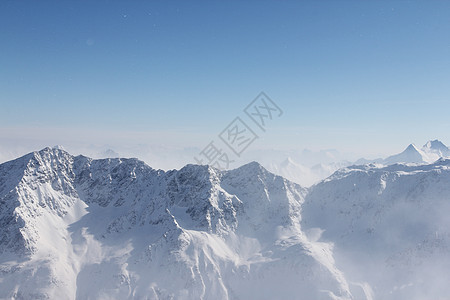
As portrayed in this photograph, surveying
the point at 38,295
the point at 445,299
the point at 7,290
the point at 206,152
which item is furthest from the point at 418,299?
the point at 7,290

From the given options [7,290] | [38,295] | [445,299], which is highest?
[7,290]

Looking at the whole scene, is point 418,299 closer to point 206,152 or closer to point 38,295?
point 206,152

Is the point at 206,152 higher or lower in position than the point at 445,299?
higher

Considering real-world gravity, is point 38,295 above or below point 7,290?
below

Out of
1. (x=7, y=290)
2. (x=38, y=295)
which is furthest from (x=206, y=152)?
(x=7, y=290)

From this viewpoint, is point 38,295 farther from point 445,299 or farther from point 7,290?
point 445,299

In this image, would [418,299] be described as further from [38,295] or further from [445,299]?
[38,295]

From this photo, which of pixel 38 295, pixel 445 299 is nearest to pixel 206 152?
pixel 38 295
